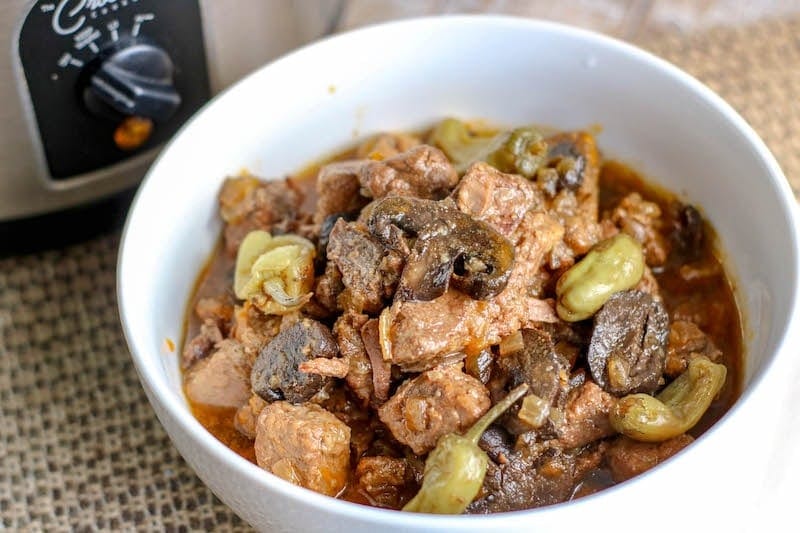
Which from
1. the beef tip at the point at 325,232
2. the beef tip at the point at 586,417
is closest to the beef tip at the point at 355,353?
the beef tip at the point at 325,232

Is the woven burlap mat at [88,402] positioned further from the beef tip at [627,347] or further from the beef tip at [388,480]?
the beef tip at [627,347]

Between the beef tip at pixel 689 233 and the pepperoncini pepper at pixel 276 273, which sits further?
the beef tip at pixel 689 233

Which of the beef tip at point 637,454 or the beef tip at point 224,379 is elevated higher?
the beef tip at point 637,454

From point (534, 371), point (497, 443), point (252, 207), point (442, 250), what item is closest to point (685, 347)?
point (534, 371)

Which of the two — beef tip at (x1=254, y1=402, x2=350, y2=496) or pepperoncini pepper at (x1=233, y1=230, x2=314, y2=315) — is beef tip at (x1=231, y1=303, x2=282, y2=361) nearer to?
pepperoncini pepper at (x1=233, y1=230, x2=314, y2=315)

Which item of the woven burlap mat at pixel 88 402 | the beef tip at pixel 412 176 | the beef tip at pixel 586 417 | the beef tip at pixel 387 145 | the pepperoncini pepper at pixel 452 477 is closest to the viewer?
the pepperoncini pepper at pixel 452 477

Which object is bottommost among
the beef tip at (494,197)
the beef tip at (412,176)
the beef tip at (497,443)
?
the beef tip at (497,443)

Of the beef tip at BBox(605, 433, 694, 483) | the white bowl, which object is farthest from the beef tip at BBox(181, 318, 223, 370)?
the beef tip at BBox(605, 433, 694, 483)
